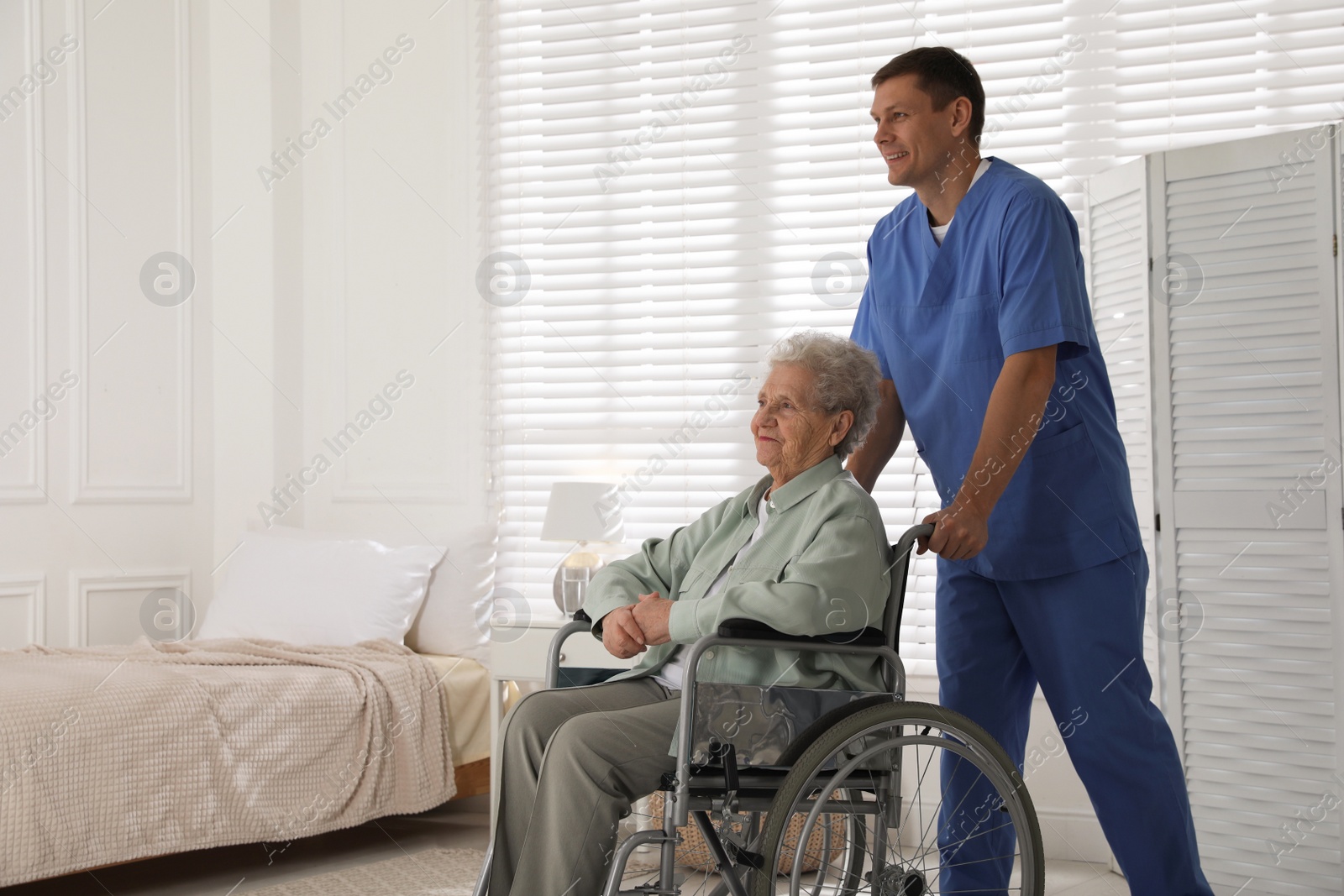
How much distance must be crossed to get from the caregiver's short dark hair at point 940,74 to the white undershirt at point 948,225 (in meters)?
0.07

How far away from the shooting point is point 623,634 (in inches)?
70.1

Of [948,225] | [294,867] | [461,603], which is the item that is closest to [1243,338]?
[948,225]

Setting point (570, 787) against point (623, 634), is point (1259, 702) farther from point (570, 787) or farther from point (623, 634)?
point (570, 787)

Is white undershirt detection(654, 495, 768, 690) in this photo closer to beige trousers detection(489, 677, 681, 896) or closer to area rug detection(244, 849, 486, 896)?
beige trousers detection(489, 677, 681, 896)

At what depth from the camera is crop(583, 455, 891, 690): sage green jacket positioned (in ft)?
5.45

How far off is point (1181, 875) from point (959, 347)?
90cm

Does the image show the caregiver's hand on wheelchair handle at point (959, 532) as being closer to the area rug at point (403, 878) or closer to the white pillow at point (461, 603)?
the area rug at point (403, 878)

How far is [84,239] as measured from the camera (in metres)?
3.78

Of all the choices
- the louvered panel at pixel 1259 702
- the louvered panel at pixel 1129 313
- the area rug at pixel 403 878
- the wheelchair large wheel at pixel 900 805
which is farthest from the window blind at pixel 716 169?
the wheelchair large wheel at pixel 900 805

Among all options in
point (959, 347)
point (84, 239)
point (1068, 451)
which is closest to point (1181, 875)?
point (1068, 451)

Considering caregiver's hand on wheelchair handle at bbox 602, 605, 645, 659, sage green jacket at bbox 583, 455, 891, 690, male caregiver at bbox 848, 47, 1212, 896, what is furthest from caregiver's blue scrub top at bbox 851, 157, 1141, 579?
caregiver's hand on wheelchair handle at bbox 602, 605, 645, 659

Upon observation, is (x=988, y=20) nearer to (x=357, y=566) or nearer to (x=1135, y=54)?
(x=1135, y=54)

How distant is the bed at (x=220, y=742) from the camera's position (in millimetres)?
2408

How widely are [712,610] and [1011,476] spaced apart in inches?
20.6
